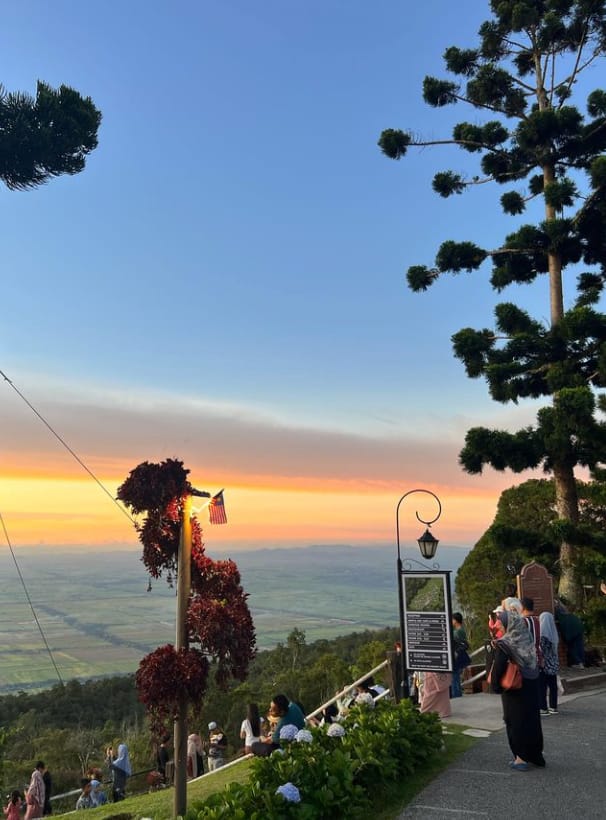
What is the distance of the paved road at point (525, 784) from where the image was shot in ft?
18.2

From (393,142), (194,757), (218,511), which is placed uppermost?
(393,142)

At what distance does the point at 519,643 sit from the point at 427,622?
302cm

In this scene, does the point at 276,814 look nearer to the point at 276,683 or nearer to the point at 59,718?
the point at 276,683

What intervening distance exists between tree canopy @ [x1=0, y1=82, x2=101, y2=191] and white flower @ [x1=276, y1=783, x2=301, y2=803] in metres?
17.2

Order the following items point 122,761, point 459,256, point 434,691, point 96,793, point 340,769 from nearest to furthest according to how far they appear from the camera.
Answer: point 340,769, point 434,691, point 96,793, point 122,761, point 459,256

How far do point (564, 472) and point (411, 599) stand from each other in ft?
32.3

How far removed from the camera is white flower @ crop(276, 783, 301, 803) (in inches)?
198

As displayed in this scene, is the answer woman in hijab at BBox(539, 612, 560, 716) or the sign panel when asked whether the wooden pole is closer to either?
the sign panel

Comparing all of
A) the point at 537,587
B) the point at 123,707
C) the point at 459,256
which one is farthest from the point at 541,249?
the point at 123,707

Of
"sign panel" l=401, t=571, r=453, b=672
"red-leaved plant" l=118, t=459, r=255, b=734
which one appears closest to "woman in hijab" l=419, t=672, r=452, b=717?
"sign panel" l=401, t=571, r=453, b=672

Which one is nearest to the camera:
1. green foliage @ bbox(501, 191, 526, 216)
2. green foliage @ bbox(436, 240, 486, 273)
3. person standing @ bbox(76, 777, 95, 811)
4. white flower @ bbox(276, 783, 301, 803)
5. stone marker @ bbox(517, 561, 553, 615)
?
white flower @ bbox(276, 783, 301, 803)

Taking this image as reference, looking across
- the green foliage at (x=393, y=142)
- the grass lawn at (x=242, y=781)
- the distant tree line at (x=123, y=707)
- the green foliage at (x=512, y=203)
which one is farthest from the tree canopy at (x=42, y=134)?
the distant tree line at (x=123, y=707)

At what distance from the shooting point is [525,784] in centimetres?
620

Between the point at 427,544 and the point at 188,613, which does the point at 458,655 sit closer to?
the point at 427,544
